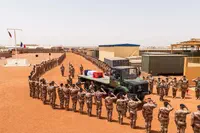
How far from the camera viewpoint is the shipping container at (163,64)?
2573 cm

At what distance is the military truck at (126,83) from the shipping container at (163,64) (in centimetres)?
1295

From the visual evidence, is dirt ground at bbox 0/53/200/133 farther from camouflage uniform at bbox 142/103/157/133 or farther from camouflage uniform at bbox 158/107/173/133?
camouflage uniform at bbox 158/107/173/133

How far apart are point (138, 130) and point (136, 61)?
20797 mm

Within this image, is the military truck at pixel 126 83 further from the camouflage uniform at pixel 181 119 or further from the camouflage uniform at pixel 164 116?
the camouflage uniform at pixel 181 119

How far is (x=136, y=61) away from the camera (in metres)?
29.3

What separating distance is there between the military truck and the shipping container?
12.9 m

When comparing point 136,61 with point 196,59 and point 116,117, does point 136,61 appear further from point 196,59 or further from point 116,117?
point 116,117

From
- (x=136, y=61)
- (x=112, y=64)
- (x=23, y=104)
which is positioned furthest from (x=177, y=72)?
(x=23, y=104)

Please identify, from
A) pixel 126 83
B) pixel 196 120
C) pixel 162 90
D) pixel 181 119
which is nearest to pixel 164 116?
pixel 181 119

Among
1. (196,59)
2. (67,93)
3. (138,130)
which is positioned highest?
(196,59)

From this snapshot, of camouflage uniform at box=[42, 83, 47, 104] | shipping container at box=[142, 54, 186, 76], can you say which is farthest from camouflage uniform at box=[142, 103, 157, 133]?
shipping container at box=[142, 54, 186, 76]

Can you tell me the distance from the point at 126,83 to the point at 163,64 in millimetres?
15160

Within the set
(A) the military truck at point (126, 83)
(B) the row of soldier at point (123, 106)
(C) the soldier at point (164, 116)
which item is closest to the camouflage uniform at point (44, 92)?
(B) the row of soldier at point (123, 106)

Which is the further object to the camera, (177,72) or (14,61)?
(14,61)
